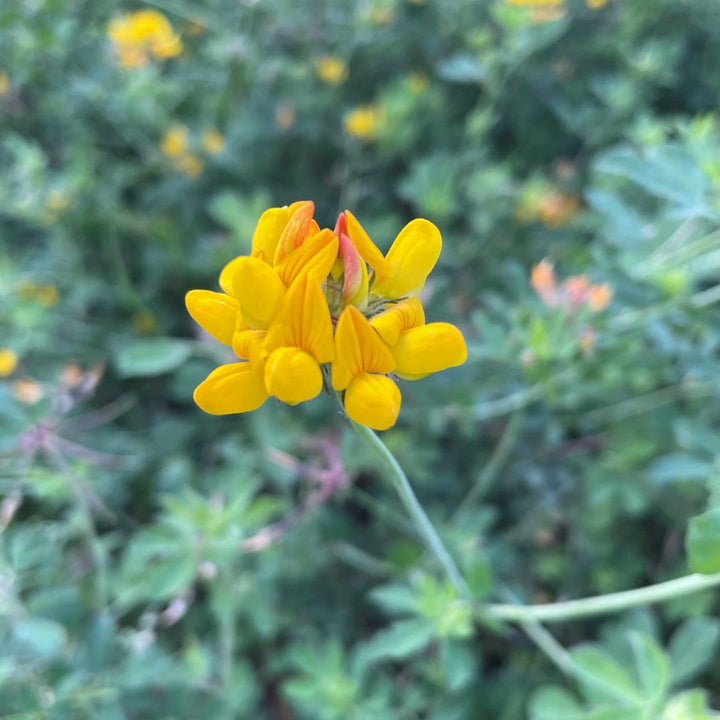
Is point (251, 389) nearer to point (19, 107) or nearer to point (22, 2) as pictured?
point (22, 2)

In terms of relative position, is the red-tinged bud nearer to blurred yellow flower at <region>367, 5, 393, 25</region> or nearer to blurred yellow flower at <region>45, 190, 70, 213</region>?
blurred yellow flower at <region>45, 190, 70, 213</region>

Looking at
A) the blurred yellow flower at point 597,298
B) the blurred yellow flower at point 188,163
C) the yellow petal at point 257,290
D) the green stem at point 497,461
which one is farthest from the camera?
the blurred yellow flower at point 188,163

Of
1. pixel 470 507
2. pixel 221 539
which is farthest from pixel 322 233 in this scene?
pixel 470 507

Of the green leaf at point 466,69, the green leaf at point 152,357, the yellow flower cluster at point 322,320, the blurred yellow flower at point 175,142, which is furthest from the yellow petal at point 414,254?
the blurred yellow flower at point 175,142

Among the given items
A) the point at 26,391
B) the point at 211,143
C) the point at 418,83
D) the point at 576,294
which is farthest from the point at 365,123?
the point at 26,391

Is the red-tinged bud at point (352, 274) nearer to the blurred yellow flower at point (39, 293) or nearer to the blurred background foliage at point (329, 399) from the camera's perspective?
the blurred background foliage at point (329, 399)

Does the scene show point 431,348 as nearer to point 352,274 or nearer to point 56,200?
point 352,274
